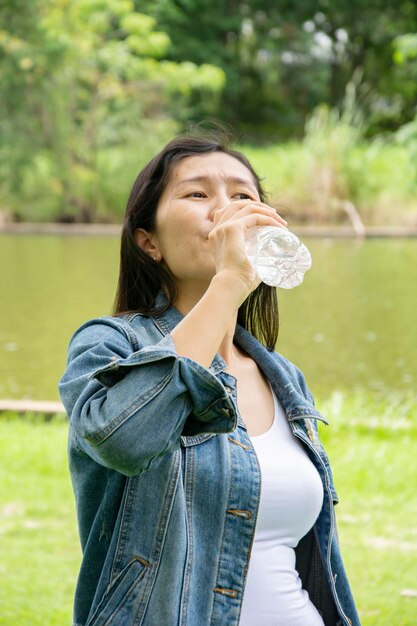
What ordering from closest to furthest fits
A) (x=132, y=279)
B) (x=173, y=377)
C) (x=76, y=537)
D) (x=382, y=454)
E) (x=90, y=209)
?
(x=173, y=377), (x=132, y=279), (x=76, y=537), (x=382, y=454), (x=90, y=209)

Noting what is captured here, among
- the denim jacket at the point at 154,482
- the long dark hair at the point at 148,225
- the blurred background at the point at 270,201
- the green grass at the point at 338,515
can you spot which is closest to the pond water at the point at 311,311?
the blurred background at the point at 270,201

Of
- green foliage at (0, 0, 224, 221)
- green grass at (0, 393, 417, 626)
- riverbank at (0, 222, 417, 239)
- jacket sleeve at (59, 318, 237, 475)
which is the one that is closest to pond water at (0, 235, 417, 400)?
riverbank at (0, 222, 417, 239)

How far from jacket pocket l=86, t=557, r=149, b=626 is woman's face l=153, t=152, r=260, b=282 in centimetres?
52

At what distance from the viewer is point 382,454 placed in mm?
4762

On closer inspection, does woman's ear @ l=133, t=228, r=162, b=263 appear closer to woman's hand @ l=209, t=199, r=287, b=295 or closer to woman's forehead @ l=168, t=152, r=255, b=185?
woman's forehead @ l=168, t=152, r=255, b=185

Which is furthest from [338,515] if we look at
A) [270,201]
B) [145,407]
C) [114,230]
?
[114,230]

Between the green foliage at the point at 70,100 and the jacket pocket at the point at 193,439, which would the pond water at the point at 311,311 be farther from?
the jacket pocket at the point at 193,439

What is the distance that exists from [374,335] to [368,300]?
1.68 m

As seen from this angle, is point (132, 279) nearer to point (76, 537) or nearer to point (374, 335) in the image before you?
point (76, 537)

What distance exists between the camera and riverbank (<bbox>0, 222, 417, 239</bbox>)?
15.9 m

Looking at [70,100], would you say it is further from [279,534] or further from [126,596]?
[126,596]

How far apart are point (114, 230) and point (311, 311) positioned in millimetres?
8367

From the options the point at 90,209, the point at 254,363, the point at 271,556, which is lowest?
the point at 90,209

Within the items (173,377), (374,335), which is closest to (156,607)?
(173,377)
